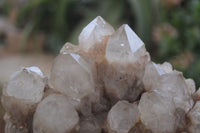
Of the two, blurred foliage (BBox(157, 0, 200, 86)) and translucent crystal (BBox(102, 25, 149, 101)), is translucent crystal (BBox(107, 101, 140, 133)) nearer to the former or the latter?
translucent crystal (BBox(102, 25, 149, 101))

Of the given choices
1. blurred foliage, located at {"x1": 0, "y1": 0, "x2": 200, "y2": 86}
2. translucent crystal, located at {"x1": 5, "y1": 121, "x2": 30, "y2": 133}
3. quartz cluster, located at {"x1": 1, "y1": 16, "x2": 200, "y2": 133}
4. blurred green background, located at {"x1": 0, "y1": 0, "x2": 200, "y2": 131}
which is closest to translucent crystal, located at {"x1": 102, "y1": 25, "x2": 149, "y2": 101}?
quartz cluster, located at {"x1": 1, "y1": 16, "x2": 200, "y2": 133}

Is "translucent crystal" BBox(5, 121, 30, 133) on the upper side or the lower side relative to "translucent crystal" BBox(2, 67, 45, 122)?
lower

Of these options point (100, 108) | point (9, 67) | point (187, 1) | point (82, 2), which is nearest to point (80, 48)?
point (100, 108)

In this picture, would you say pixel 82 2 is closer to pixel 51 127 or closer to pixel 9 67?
pixel 9 67

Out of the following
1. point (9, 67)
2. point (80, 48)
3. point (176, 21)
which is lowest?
point (9, 67)

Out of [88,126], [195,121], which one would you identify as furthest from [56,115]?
[195,121]

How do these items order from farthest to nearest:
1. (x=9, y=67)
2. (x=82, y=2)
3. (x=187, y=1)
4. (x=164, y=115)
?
(x=82, y=2)
(x=9, y=67)
(x=187, y=1)
(x=164, y=115)

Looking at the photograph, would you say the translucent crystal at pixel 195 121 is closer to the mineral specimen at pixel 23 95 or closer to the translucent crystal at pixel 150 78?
the translucent crystal at pixel 150 78
